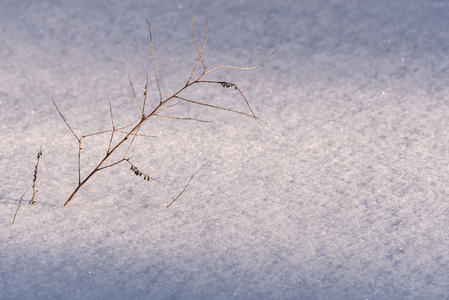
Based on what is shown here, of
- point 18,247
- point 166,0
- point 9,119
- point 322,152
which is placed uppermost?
point 166,0

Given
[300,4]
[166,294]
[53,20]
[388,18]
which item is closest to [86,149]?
[166,294]

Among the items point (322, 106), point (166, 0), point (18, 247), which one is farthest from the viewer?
point (166, 0)

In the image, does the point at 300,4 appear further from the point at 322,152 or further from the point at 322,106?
the point at 322,152

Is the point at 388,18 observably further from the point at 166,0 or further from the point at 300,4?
the point at 166,0

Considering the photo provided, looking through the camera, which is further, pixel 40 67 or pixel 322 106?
pixel 40 67

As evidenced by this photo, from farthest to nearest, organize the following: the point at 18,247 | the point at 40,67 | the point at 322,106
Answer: the point at 40,67 → the point at 322,106 → the point at 18,247

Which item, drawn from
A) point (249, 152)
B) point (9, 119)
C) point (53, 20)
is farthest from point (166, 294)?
point (53, 20)

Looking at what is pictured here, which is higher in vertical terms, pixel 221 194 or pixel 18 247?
pixel 18 247
